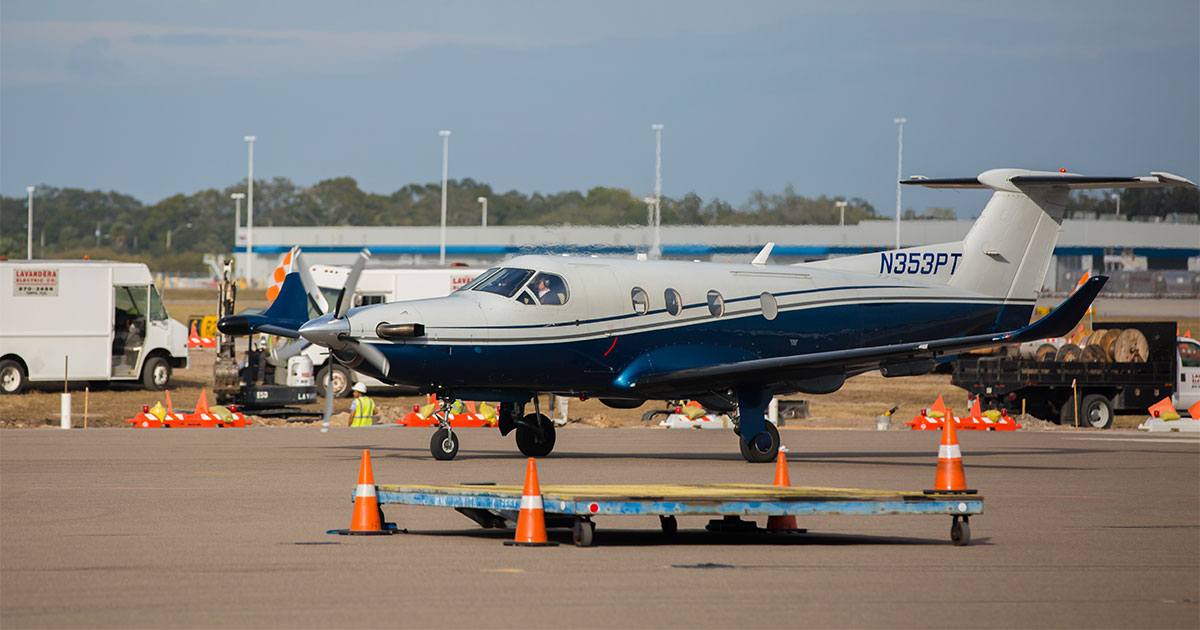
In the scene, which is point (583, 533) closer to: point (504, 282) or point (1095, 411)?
point (504, 282)

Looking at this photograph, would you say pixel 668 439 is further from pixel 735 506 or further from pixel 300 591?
pixel 300 591

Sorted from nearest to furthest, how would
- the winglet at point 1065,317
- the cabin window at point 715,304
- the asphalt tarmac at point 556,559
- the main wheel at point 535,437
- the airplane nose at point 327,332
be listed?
the asphalt tarmac at point 556,559
the winglet at point 1065,317
the airplane nose at point 327,332
the main wheel at point 535,437
the cabin window at point 715,304

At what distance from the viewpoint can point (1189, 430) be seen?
29.1 meters

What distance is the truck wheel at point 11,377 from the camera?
1237 inches

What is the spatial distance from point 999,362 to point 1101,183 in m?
9.05

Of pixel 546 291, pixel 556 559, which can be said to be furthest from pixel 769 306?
pixel 556 559

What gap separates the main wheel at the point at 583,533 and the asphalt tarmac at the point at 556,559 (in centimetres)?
12

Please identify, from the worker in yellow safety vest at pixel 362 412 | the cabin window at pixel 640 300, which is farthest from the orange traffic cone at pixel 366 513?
the worker in yellow safety vest at pixel 362 412

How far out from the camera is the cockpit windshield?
755 inches

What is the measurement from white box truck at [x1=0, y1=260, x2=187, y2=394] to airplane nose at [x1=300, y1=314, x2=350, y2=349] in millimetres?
15434

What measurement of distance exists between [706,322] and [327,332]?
5.83 metres

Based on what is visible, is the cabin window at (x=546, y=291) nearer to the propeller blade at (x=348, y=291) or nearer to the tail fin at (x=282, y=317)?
the propeller blade at (x=348, y=291)

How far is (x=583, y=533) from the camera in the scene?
1036 cm

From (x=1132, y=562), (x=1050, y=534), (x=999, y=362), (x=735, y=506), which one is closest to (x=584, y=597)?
(x=735, y=506)
